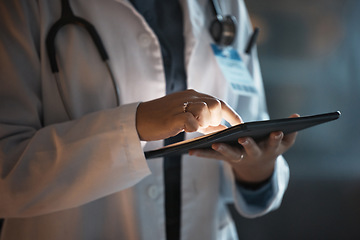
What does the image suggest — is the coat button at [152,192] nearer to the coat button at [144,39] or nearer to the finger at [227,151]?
the finger at [227,151]

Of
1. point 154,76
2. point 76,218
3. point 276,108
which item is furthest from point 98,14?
point 276,108

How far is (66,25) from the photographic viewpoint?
661mm

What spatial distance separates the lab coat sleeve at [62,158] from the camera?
0.55 meters

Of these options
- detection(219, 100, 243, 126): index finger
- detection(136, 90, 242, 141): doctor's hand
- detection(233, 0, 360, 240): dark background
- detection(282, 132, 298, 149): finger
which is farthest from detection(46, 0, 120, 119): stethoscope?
detection(233, 0, 360, 240): dark background

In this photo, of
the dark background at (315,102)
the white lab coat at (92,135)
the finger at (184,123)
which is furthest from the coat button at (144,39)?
the dark background at (315,102)

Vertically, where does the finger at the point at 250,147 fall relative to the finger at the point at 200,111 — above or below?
below

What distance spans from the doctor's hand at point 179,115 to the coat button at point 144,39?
23cm

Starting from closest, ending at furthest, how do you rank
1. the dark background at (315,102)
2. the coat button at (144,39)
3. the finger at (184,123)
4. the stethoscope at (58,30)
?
the finger at (184,123)
the stethoscope at (58,30)
the coat button at (144,39)
the dark background at (315,102)

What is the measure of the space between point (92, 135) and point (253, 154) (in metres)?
0.32

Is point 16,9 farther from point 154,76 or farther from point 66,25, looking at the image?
point 154,76

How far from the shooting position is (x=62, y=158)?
55cm

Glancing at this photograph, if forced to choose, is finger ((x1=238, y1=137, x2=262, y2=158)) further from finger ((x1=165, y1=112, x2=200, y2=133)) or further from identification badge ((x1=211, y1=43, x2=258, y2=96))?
identification badge ((x1=211, y1=43, x2=258, y2=96))

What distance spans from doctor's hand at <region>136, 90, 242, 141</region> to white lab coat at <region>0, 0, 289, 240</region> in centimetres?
3

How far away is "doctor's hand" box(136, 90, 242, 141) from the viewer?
49 cm
